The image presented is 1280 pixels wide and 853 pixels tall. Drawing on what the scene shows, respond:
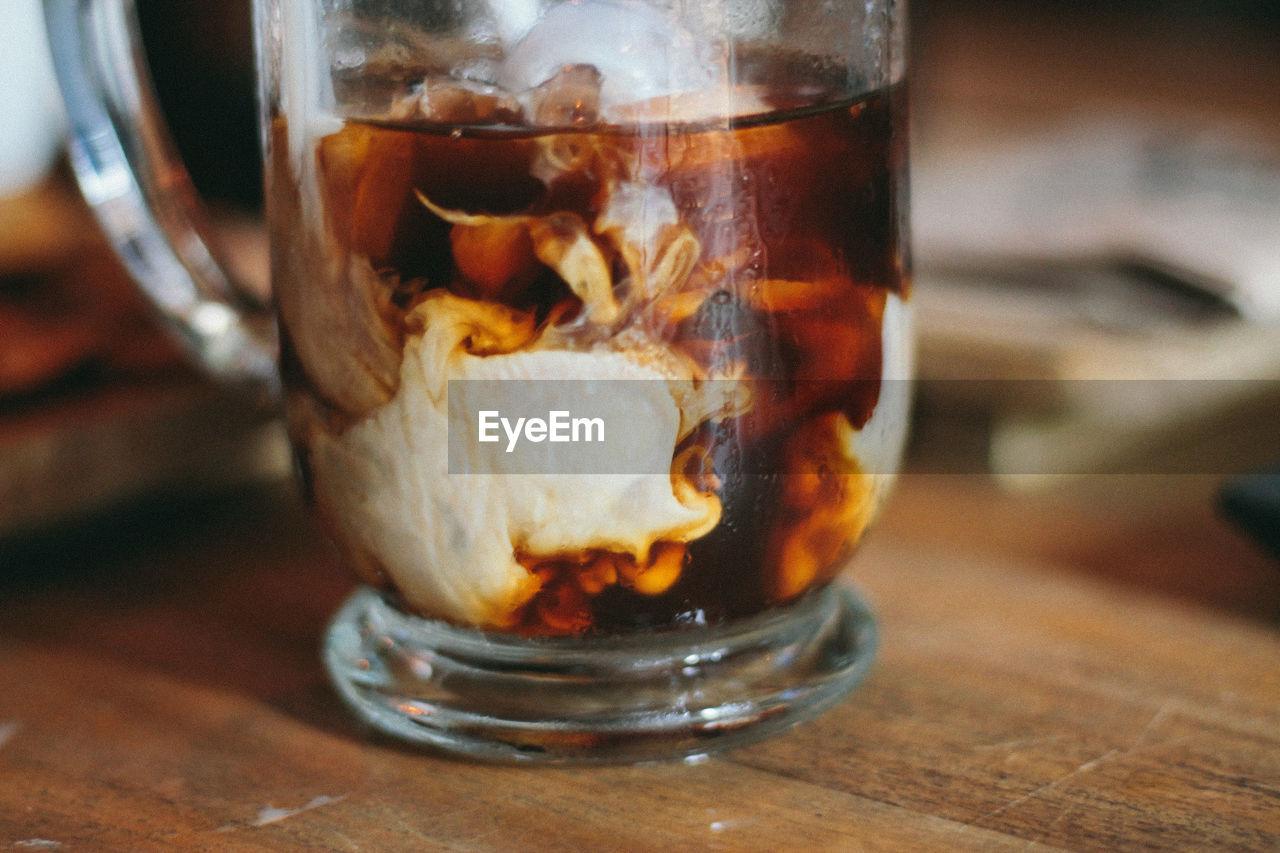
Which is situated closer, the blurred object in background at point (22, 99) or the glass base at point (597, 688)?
the glass base at point (597, 688)

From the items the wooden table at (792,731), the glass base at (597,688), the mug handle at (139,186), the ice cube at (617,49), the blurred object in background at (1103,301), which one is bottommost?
the wooden table at (792,731)

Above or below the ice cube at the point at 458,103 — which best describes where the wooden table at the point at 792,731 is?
below

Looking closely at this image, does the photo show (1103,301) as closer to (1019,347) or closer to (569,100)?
(1019,347)

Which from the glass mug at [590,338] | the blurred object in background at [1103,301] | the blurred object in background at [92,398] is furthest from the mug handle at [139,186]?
the blurred object in background at [1103,301]

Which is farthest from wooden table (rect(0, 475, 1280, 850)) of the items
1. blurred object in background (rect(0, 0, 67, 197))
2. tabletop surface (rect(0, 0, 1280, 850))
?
blurred object in background (rect(0, 0, 67, 197))

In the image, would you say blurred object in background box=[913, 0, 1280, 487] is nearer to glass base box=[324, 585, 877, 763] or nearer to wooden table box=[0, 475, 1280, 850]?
wooden table box=[0, 475, 1280, 850]

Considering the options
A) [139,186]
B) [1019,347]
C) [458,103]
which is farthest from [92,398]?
[1019,347]

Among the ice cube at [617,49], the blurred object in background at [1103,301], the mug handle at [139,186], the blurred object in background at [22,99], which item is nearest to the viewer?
the ice cube at [617,49]

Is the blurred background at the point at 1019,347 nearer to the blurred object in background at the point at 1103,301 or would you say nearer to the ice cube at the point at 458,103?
the blurred object in background at the point at 1103,301
